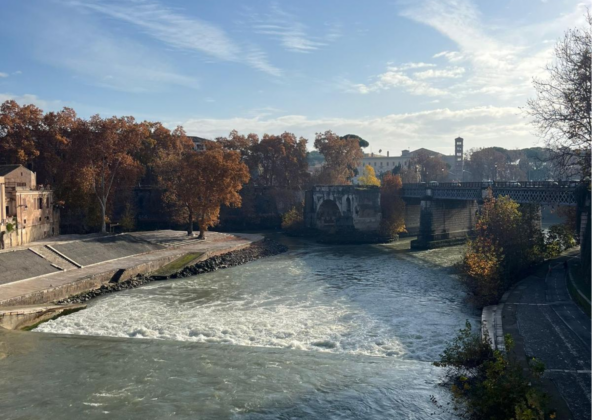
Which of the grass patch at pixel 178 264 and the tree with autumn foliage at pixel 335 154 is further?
the tree with autumn foliage at pixel 335 154

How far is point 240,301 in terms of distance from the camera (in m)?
31.8

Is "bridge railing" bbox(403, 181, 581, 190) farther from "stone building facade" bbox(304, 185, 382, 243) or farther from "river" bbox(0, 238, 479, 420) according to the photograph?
"river" bbox(0, 238, 479, 420)

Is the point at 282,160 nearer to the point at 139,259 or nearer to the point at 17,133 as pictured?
the point at 17,133

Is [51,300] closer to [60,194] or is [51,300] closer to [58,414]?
[58,414]

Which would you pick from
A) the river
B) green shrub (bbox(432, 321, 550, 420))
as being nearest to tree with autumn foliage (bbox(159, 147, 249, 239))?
the river

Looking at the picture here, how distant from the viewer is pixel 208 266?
4372 centimetres

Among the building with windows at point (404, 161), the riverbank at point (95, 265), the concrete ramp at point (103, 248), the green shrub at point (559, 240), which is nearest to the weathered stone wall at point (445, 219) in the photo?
the green shrub at point (559, 240)

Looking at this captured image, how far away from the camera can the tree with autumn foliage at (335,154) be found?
291 feet

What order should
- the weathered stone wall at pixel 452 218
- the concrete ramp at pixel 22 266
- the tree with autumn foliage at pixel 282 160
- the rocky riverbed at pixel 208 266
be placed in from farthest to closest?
1. the tree with autumn foliage at pixel 282 160
2. the weathered stone wall at pixel 452 218
3. the rocky riverbed at pixel 208 266
4. the concrete ramp at pixel 22 266

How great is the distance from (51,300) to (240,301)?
11.5 metres

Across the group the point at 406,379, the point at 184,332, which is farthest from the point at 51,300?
the point at 406,379

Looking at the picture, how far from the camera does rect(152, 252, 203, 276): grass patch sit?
39975mm

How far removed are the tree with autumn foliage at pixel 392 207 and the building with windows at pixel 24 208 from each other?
41.6 metres

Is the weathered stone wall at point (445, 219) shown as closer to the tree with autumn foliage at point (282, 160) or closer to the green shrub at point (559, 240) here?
the green shrub at point (559, 240)
